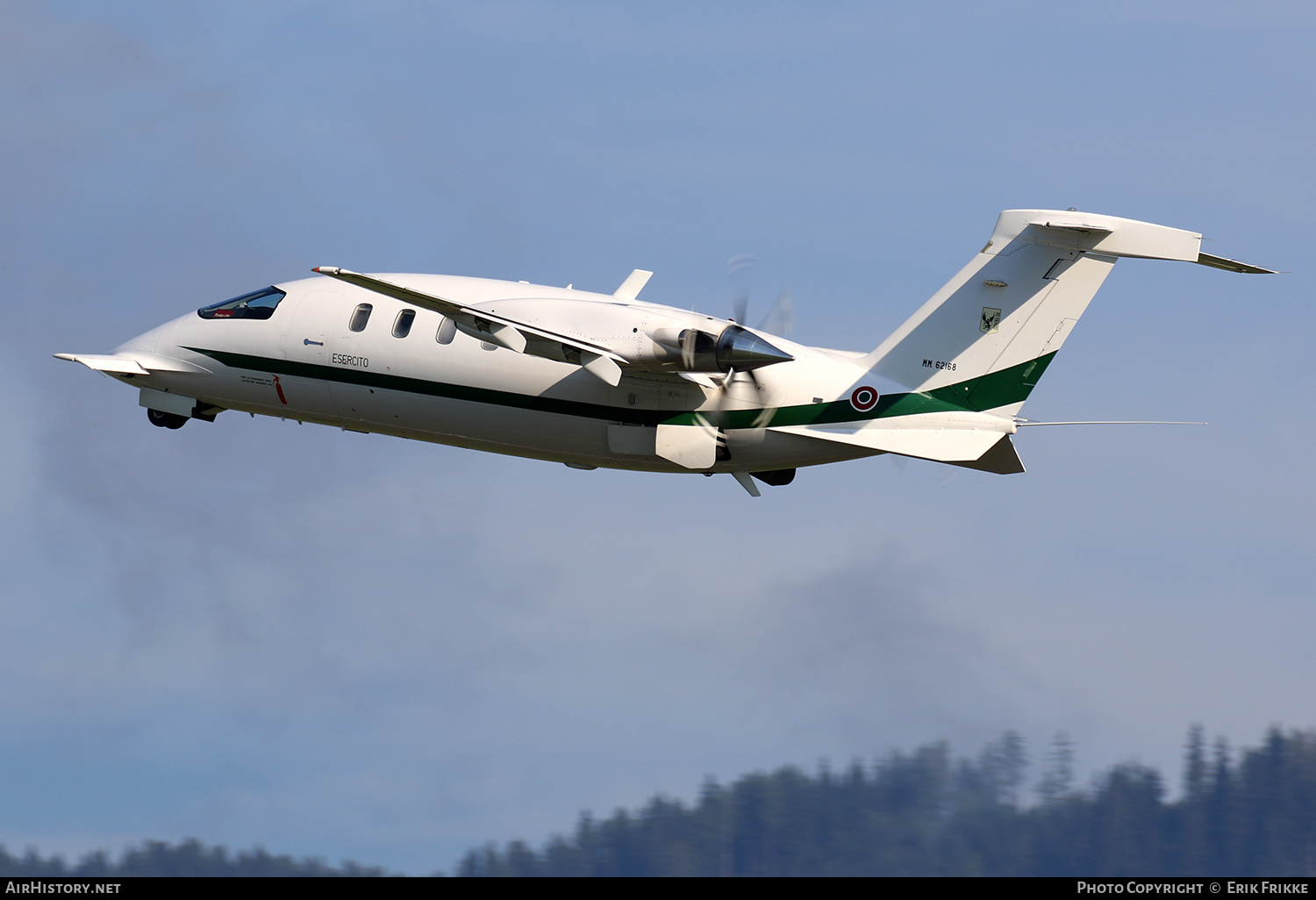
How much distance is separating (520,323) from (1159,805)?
14584 cm

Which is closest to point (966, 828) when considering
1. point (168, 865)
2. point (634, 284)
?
point (168, 865)

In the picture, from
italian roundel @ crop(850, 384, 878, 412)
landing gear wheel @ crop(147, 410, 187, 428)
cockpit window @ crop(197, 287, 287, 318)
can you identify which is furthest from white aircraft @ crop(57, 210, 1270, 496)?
landing gear wheel @ crop(147, 410, 187, 428)

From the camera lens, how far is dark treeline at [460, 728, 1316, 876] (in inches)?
5856

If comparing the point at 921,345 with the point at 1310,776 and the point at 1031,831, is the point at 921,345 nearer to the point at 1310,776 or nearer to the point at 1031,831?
the point at 1031,831

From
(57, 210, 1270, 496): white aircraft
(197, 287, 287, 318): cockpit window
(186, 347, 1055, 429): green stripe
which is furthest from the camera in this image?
(197, 287, 287, 318): cockpit window

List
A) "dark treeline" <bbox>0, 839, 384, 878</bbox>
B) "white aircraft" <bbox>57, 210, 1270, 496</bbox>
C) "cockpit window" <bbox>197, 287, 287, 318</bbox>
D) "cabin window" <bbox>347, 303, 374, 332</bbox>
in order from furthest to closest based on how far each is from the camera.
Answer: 1. "dark treeline" <bbox>0, 839, 384, 878</bbox>
2. "cockpit window" <bbox>197, 287, 287, 318</bbox>
3. "cabin window" <bbox>347, 303, 374, 332</bbox>
4. "white aircraft" <bbox>57, 210, 1270, 496</bbox>

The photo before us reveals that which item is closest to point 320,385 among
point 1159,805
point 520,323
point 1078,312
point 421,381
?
point 421,381

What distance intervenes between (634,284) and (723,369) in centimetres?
780

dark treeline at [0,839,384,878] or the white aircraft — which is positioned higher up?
the white aircraft

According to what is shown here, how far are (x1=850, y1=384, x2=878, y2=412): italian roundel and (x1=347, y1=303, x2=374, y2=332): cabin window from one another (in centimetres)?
1098

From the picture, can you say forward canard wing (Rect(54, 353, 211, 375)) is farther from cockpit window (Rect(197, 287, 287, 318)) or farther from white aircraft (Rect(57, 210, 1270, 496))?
white aircraft (Rect(57, 210, 1270, 496))

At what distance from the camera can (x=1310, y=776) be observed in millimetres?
155625
